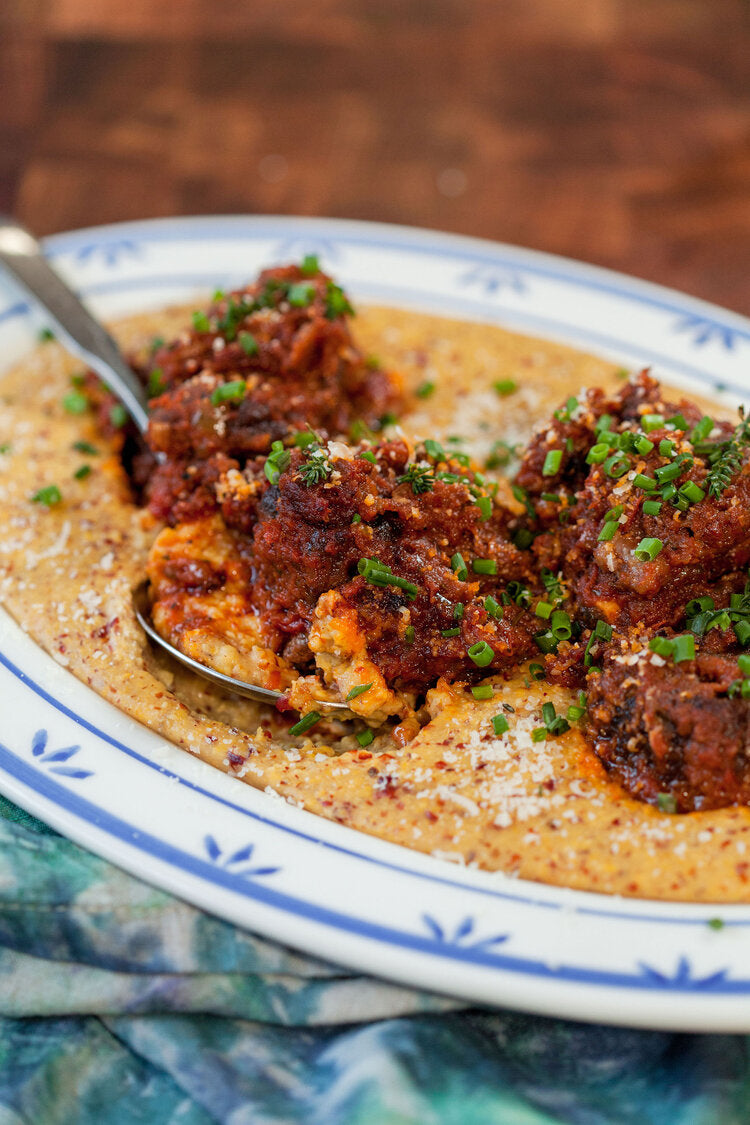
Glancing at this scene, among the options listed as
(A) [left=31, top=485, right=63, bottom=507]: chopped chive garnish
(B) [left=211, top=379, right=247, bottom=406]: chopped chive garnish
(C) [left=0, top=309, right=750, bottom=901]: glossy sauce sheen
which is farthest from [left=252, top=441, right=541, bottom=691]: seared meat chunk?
(A) [left=31, top=485, right=63, bottom=507]: chopped chive garnish

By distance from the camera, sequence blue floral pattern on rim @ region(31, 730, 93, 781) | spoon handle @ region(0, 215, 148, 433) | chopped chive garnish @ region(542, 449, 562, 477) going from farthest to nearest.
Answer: spoon handle @ region(0, 215, 148, 433) < chopped chive garnish @ region(542, 449, 562, 477) < blue floral pattern on rim @ region(31, 730, 93, 781)

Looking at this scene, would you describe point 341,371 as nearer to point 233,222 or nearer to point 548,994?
point 233,222

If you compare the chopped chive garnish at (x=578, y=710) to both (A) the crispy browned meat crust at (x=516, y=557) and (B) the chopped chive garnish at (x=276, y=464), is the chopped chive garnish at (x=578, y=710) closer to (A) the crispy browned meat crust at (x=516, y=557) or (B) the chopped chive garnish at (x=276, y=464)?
(A) the crispy browned meat crust at (x=516, y=557)

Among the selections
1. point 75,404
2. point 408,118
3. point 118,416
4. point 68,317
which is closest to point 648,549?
point 118,416

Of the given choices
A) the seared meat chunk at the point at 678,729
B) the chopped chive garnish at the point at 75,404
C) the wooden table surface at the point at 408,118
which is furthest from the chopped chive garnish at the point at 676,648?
the wooden table surface at the point at 408,118

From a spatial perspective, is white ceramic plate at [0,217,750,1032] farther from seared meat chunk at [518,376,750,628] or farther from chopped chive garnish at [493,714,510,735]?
seared meat chunk at [518,376,750,628]

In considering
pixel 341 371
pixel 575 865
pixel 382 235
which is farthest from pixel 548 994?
pixel 382 235
